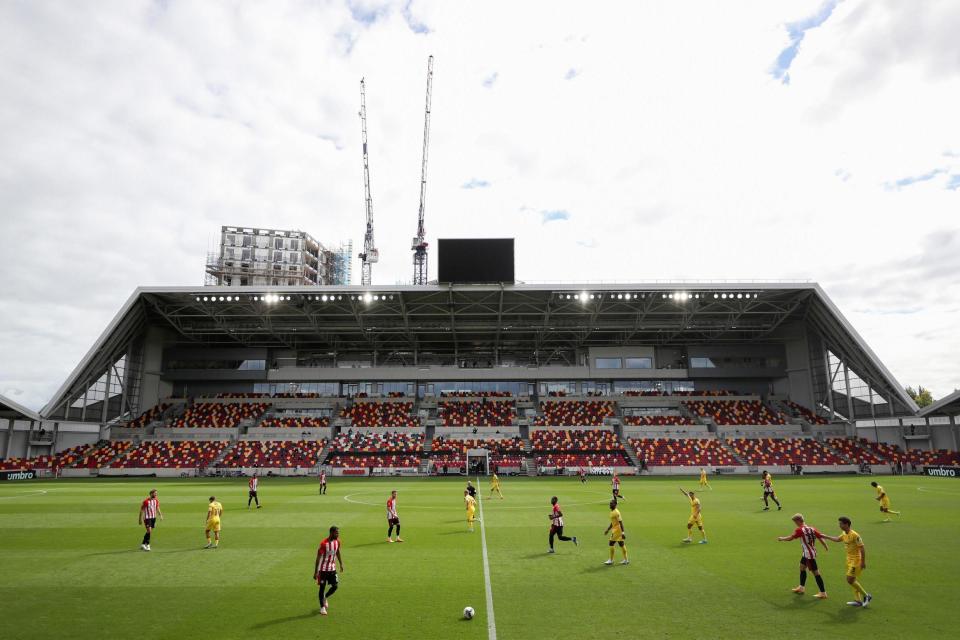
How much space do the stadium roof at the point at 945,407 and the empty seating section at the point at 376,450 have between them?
175 feet

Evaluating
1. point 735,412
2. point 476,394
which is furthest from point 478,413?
point 735,412

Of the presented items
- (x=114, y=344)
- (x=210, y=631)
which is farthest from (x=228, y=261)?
(x=210, y=631)

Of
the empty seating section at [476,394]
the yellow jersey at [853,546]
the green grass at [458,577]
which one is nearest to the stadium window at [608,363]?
the empty seating section at [476,394]

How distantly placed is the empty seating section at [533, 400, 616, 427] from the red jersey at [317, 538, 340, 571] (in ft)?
189

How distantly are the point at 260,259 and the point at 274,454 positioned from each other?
7348cm

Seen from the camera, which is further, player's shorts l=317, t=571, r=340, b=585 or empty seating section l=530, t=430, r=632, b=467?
empty seating section l=530, t=430, r=632, b=467

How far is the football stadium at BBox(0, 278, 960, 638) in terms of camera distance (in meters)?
12.5

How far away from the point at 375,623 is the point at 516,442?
178ft

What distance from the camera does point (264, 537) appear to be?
20750 millimetres

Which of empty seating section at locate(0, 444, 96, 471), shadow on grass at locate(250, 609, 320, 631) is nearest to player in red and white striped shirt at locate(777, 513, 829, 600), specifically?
shadow on grass at locate(250, 609, 320, 631)

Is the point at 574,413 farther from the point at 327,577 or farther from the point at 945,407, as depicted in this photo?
the point at 327,577

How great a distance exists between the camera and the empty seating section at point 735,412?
68.6 m

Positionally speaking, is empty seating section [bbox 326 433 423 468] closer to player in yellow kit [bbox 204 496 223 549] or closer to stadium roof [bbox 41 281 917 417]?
stadium roof [bbox 41 281 917 417]

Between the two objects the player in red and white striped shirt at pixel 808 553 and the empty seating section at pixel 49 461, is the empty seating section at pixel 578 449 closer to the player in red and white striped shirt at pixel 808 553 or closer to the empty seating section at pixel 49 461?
the player in red and white striped shirt at pixel 808 553
